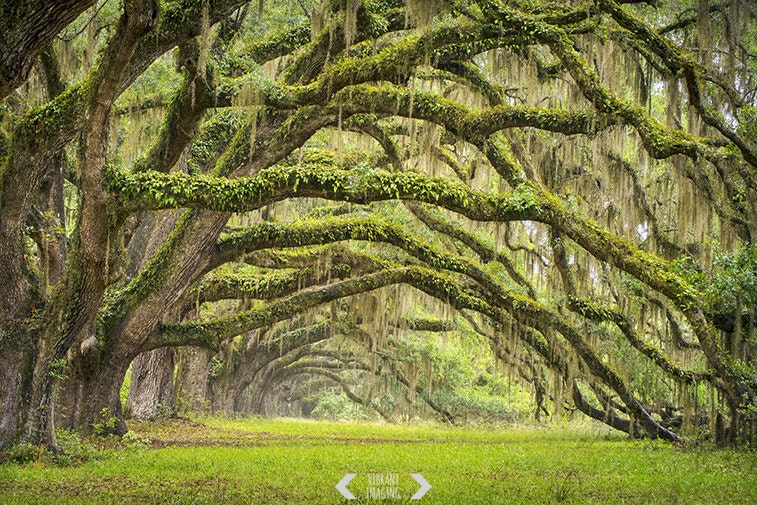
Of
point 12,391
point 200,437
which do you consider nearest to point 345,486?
point 12,391

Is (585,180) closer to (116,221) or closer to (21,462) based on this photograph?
(116,221)

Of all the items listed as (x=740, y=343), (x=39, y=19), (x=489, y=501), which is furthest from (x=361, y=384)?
(x=39, y=19)

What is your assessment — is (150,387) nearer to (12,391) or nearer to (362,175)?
(12,391)

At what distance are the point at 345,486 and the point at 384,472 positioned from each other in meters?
1.22

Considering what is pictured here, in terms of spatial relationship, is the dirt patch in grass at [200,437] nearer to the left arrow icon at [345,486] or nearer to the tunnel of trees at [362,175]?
the tunnel of trees at [362,175]

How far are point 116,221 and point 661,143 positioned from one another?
6.39 metres

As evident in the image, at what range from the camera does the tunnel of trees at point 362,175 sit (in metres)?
8.48

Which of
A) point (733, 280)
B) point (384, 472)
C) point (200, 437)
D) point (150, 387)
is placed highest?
point (733, 280)

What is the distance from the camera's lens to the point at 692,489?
7879 mm

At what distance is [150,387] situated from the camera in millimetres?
17781

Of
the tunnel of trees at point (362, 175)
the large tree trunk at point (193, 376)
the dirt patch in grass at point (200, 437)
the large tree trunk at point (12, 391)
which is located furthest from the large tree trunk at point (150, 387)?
the large tree trunk at point (12, 391)

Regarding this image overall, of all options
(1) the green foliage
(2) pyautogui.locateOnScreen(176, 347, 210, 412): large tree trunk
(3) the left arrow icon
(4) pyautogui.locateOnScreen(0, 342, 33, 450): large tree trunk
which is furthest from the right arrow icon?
(2) pyautogui.locateOnScreen(176, 347, 210, 412): large tree trunk

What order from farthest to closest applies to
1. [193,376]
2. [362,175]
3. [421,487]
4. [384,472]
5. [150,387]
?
[193,376]
[150,387]
[384,472]
[362,175]
[421,487]

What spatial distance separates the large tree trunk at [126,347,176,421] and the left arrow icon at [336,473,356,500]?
10.0 metres
